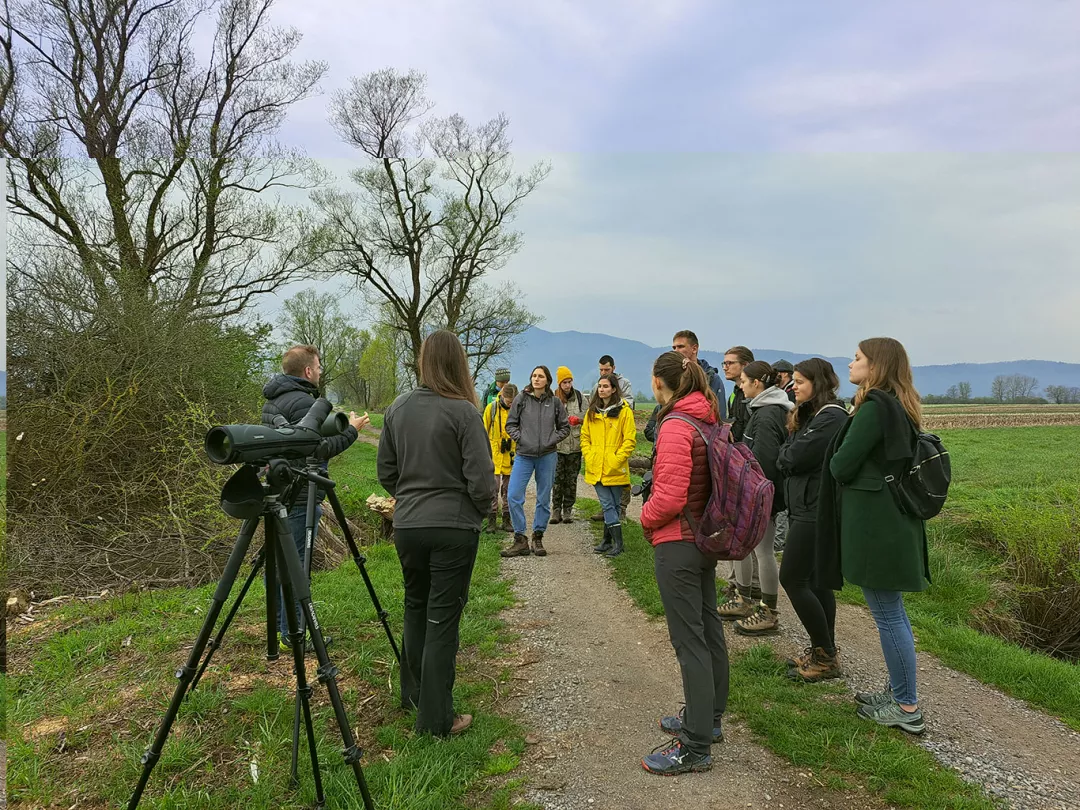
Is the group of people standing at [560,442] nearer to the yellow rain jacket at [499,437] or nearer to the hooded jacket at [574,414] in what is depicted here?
the hooded jacket at [574,414]

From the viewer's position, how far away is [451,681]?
3.65m

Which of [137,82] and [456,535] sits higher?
[137,82]

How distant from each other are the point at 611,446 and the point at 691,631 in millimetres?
4261

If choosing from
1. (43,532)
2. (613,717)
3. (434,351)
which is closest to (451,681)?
(613,717)

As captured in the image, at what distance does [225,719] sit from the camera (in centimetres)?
370

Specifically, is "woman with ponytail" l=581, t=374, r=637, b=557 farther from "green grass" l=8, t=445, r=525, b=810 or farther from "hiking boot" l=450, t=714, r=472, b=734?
"hiking boot" l=450, t=714, r=472, b=734

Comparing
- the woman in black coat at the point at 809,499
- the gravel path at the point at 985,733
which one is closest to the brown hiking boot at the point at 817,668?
the woman in black coat at the point at 809,499

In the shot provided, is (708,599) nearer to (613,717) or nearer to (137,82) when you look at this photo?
(613,717)

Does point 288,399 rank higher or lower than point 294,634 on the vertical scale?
higher

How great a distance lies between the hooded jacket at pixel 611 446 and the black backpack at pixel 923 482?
3.95 m

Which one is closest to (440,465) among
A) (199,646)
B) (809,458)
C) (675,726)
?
(199,646)

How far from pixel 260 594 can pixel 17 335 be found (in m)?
5.39

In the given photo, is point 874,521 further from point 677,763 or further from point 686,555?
point 677,763

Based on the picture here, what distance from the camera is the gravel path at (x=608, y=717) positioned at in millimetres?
3115
